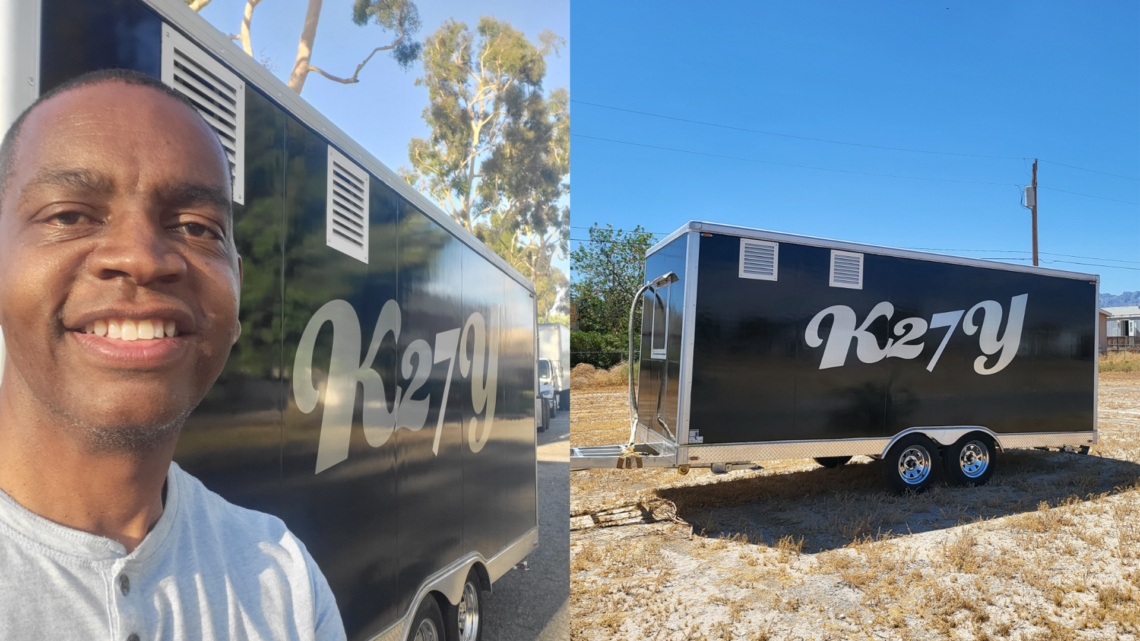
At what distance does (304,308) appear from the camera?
1765 millimetres

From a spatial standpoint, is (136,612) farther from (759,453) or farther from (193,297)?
(759,453)

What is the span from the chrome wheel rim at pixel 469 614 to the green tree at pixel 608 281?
435 cm

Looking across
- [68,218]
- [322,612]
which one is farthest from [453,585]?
[68,218]

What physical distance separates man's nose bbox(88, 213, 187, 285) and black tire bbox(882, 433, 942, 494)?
681 centimetres

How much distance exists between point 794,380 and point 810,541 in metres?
1.42

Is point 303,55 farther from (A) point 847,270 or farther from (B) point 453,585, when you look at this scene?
(A) point 847,270

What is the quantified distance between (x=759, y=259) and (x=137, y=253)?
5.41 metres

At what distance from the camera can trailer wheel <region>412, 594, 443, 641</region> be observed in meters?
2.58

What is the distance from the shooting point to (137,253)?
0.93m

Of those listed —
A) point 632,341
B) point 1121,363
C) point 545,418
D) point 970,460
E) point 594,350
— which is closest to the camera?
point 632,341

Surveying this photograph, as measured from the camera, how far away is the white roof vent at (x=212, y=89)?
1234 millimetres

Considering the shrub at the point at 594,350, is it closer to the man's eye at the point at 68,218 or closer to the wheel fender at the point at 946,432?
the wheel fender at the point at 946,432

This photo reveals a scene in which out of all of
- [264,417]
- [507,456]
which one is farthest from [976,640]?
[264,417]

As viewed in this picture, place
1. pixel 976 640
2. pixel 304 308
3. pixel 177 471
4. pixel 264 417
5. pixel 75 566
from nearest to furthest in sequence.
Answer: pixel 75 566
pixel 177 471
pixel 264 417
pixel 304 308
pixel 976 640
